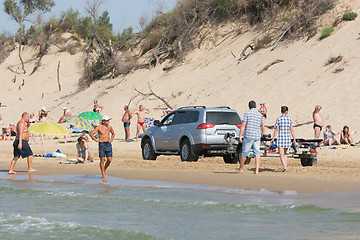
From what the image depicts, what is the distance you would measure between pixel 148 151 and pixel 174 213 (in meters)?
10.0

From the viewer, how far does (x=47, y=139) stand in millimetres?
32000

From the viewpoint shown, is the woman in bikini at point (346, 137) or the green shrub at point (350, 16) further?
the green shrub at point (350, 16)

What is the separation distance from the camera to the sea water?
8969mm

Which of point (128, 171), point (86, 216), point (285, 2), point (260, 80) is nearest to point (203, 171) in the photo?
point (128, 171)

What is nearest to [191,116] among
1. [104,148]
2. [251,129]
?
[251,129]

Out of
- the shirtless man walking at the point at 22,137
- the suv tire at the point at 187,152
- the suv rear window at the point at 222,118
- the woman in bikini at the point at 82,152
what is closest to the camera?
the shirtless man walking at the point at 22,137

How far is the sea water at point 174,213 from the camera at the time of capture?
29.4ft

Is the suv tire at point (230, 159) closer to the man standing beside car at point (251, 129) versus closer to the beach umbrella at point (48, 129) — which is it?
the man standing beside car at point (251, 129)

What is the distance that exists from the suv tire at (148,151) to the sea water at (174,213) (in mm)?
5818

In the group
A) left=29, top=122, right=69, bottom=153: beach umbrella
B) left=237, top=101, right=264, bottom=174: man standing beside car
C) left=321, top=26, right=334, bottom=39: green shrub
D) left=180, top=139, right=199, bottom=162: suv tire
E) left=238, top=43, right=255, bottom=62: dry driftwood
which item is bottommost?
left=180, top=139, right=199, bottom=162: suv tire

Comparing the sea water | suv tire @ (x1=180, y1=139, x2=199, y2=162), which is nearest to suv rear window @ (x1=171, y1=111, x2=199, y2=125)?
suv tire @ (x1=180, y1=139, x2=199, y2=162)

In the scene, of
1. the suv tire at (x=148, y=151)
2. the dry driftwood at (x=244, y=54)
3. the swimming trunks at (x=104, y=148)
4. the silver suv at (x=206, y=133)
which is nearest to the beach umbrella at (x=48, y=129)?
the suv tire at (x=148, y=151)

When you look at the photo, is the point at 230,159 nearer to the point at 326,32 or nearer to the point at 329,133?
the point at 329,133

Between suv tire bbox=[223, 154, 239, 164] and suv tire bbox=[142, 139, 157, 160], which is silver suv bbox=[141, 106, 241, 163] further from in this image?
suv tire bbox=[142, 139, 157, 160]
